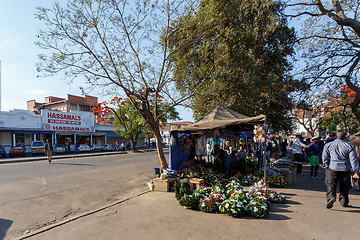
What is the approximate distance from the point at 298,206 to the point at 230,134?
19.2 feet

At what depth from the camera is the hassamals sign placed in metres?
30.9

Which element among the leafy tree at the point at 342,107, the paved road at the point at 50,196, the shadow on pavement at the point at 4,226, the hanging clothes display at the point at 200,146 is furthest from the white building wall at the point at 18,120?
the leafy tree at the point at 342,107

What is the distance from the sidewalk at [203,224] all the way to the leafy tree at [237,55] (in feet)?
21.2

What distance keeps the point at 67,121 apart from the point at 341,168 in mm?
35711

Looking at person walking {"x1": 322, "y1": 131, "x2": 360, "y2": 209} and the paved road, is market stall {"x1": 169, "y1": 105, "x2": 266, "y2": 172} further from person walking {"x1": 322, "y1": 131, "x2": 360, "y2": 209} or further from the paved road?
person walking {"x1": 322, "y1": 131, "x2": 360, "y2": 209}

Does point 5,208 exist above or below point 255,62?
below

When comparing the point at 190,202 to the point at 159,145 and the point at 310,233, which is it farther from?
the point at 159,145

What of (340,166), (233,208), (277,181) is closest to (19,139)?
(277,181)

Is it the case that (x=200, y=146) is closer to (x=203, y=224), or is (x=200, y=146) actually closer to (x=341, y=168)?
(x=341, y=168)

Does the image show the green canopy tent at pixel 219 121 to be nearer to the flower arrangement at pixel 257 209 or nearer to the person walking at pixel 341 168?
the person walking at pixel 341 168

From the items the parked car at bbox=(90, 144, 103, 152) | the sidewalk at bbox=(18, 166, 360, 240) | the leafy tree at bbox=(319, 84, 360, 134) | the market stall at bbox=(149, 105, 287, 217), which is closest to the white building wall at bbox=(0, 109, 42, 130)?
the parked car at bbox=(90, 144, 103, 152)

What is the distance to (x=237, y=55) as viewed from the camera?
12.6 meters

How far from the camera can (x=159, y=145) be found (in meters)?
9.59

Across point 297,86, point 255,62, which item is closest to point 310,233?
point 297,86
